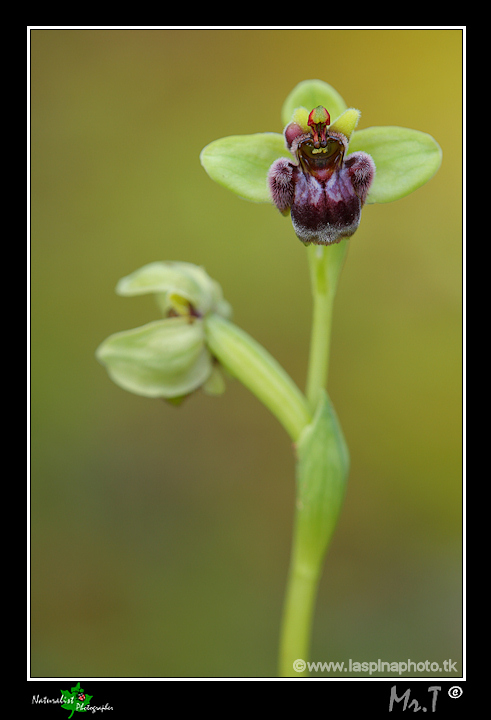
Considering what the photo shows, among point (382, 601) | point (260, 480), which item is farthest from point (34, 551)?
point (382, 601)

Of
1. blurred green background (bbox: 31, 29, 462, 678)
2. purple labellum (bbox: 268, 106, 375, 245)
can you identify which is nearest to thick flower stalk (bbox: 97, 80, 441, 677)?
purple labellum (bbox: 268, 106, 375, 245)

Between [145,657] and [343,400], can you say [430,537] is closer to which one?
[343,400]

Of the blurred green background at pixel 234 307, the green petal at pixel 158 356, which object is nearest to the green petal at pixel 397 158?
the green petal at pixel 158 356

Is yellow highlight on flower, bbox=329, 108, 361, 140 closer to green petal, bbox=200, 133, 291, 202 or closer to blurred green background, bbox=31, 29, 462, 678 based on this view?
green petal, bbox=200, 133, 291, 202

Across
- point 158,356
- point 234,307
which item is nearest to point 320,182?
point 158,356

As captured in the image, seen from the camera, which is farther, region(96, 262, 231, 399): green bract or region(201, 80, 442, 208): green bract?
region(96, 262, 231, 399): green bract

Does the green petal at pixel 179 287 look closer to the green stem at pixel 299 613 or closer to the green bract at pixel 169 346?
the green bract at pixel 169 346

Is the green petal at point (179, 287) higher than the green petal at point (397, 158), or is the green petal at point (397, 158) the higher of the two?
the green petal at point (397, 158)
